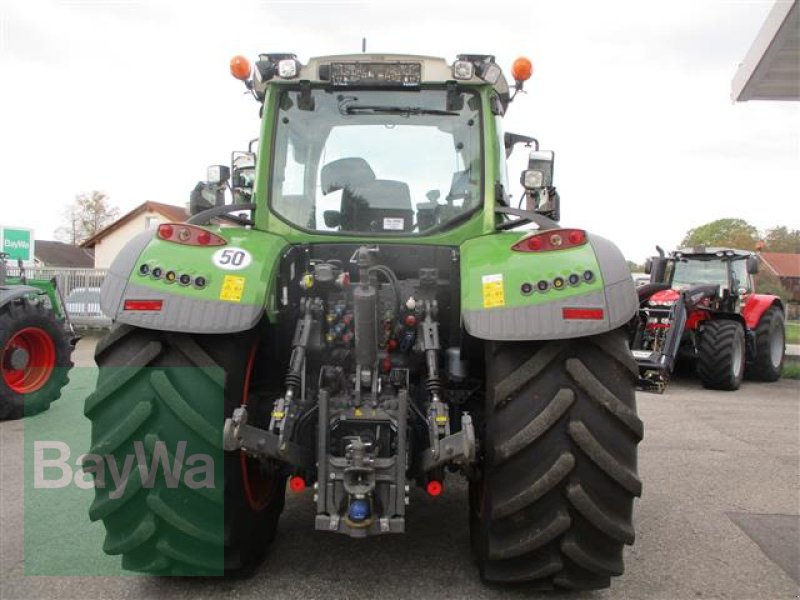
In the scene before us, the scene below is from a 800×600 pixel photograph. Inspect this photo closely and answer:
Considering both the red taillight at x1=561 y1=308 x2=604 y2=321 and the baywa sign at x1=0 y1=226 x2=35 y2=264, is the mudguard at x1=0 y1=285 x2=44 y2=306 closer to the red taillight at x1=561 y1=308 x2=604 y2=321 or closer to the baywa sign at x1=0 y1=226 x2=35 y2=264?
the red taillight at x1=561 y1=308 x2=604 y2=321

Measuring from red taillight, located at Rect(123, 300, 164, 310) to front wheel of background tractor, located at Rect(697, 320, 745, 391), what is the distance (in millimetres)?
9812

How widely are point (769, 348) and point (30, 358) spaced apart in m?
11.9

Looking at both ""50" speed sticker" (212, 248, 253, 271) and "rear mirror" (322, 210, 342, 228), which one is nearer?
""50" speed sticker" (212, 248, 253, 271)

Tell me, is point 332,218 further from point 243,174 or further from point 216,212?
point 243,174

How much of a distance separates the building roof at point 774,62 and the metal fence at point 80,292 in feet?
47.4

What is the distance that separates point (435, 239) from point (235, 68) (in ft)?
5.09

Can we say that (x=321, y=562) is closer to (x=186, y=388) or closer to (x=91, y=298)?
(x=186, y=388)

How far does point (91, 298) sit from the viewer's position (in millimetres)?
17938

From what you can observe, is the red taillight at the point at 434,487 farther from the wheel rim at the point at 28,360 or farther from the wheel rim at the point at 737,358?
the wheel rim at the point at 737,358

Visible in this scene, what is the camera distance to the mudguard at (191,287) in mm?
2789

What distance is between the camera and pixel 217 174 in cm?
430

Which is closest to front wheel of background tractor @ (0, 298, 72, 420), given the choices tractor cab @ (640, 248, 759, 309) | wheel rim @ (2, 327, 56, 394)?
wheel rim @ (2, 327, 56, 394)

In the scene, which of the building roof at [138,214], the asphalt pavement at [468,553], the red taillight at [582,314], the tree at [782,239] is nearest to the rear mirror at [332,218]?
the red taillight at [582,314]

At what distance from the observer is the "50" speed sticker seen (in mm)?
2959
